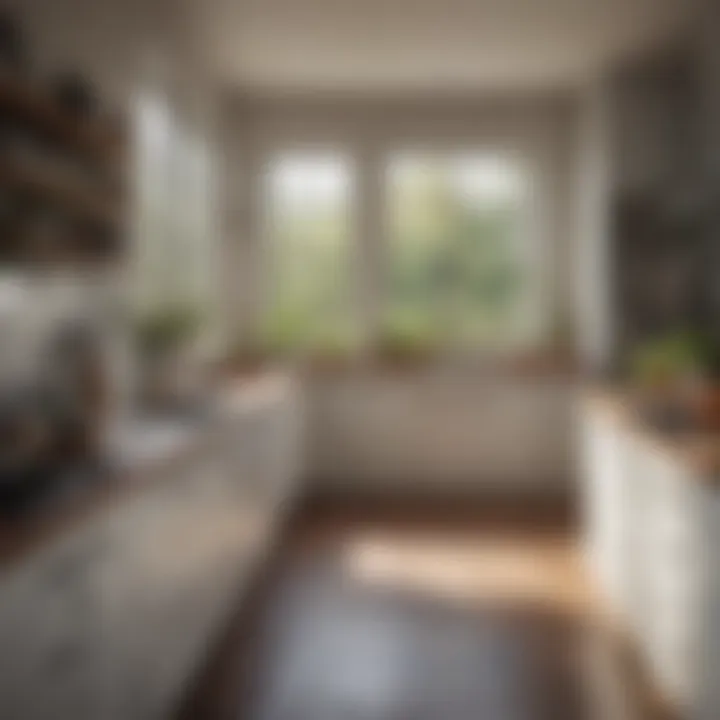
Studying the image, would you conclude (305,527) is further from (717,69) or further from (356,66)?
(717,69)

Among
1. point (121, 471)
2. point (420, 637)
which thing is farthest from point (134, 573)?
point (420, 637)

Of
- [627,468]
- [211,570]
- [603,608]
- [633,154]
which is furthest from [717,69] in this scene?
[211,570]

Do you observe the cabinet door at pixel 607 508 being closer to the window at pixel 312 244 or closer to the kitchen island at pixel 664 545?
the kitchen island at pixel 664 545

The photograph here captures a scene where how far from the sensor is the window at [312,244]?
6.53 meters

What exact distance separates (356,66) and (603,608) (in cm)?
327

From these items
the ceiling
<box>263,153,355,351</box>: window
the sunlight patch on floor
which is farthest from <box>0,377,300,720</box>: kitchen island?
<box>263,153,355,351</box>: window

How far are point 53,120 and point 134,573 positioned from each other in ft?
4.35

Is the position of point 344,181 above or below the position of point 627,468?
above

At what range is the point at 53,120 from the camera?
2852mm

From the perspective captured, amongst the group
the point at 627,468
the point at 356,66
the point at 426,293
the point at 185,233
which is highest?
the point at 356,66

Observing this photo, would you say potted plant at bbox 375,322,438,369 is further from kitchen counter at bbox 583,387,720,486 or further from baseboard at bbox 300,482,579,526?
kitchen counter at bbox 583,387,720,486

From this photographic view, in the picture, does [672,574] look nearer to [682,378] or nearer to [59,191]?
[682,378]

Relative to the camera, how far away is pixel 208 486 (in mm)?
3279

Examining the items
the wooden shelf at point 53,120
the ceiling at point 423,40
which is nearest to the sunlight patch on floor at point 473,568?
the wooden shelf at point 53,120
